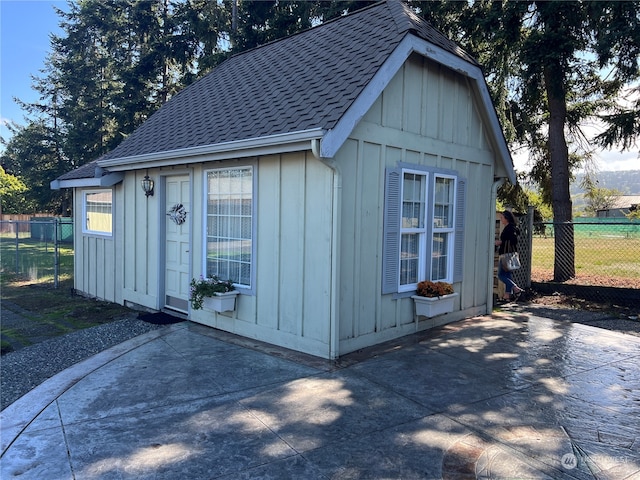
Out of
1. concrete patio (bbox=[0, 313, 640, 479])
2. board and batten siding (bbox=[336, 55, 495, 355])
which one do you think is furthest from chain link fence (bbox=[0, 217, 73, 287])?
board and batten siding (bbox=[336, 55, 495, 355])

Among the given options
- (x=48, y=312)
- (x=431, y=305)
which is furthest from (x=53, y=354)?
(x=431, y=305)

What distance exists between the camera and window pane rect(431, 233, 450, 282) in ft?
22.5

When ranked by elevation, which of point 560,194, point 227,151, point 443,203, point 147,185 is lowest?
point 443,203

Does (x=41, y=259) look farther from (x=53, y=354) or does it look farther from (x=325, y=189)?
(x=325, y=189)

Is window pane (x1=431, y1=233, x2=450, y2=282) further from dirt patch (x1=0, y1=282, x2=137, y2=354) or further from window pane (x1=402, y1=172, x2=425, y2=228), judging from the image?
dirt patch (x1=0, y1=282, x2=137, y2=354)

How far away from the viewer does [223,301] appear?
20.2 ft

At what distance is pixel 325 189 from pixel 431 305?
2300mm

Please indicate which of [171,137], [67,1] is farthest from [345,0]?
[67,1]

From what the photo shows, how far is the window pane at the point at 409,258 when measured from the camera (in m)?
6.31

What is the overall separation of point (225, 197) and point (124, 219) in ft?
9.96

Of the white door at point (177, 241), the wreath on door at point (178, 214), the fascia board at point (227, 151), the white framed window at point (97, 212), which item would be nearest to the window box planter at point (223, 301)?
the white door at point (177, 241)

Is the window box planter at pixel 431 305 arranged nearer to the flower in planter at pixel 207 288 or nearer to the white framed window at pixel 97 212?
the flower in planter at pixel 207 288

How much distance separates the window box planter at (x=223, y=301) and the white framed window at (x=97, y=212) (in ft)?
12.6

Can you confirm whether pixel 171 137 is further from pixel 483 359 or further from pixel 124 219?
pixel 483 359
